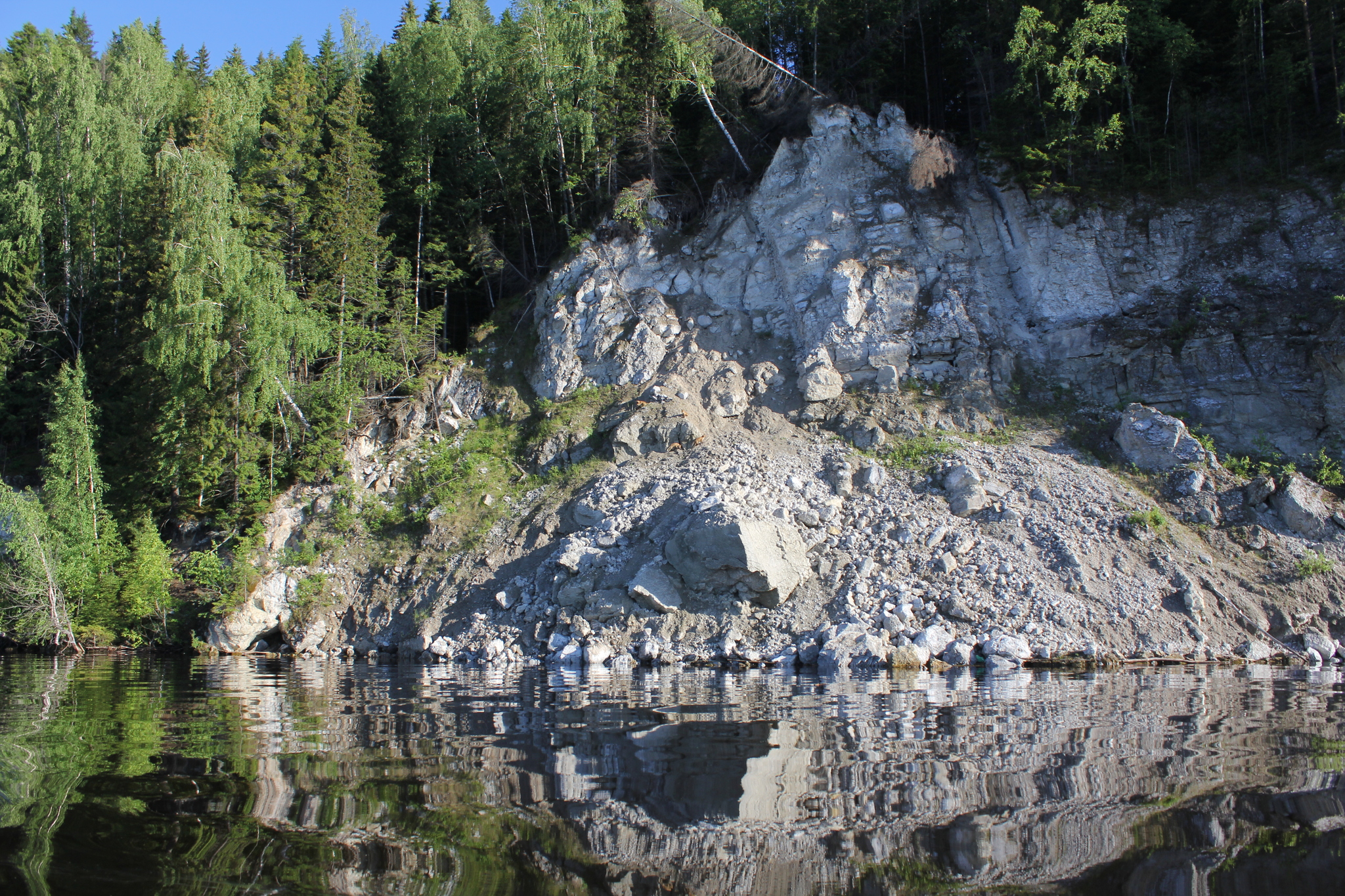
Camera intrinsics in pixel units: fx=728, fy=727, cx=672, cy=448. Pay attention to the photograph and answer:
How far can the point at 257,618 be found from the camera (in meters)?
20.1

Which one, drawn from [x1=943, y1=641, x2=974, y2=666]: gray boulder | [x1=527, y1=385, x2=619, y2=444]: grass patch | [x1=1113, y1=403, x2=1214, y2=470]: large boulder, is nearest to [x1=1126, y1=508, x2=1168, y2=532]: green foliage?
[x1=1113, y1=403, x2=1214, y2=470]: large boulder

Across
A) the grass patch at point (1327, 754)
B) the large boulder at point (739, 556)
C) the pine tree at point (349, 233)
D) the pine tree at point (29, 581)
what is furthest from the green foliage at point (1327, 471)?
the pine tree at point (29, 581)

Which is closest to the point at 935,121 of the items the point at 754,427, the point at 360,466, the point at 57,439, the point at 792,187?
the point at 792,187

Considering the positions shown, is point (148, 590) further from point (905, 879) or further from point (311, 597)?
point (905, 879)

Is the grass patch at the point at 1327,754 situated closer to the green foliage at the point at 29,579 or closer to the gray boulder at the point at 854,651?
the gray boulder at the point at 854,651

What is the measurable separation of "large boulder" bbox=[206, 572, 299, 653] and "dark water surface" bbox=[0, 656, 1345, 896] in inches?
445

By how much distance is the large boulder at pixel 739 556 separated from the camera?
15328mm

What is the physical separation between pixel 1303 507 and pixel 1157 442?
3.16 m

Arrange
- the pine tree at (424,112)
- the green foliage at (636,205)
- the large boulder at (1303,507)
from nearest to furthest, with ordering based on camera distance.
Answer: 1. the large boulder at (1303,507)
2. the green foliage at (636,205)
3. the pine tree at (424,112)

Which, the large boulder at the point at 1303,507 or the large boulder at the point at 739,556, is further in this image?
the large boulder at the point at 1303,507

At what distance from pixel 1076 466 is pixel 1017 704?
37.0 feet

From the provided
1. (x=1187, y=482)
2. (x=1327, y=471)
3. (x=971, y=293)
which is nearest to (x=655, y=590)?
(x=1187, y=482)

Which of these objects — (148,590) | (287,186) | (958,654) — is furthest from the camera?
(287,186)

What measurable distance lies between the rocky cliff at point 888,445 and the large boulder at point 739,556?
0.07 m
